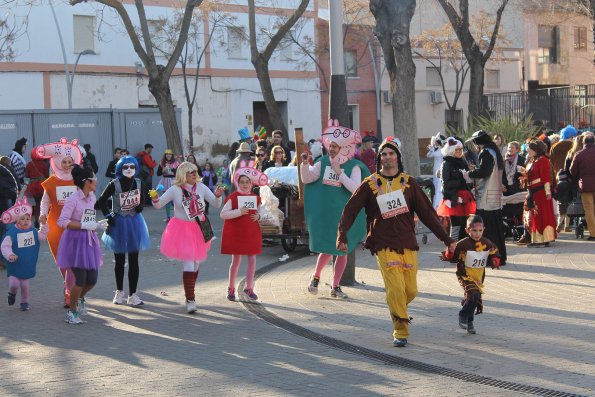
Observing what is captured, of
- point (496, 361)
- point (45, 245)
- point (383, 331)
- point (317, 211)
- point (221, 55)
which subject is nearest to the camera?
point (496, 361)

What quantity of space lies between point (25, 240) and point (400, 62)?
10193 millimetres

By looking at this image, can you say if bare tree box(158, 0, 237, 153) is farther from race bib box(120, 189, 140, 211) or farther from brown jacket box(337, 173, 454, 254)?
brown jacket box(337, 173, 454, 254)

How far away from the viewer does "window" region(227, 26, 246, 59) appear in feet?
161

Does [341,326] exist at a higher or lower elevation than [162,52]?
lower

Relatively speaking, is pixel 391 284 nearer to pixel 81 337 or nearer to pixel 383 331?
pixel 383 331

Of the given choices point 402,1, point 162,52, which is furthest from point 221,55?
point 402,1

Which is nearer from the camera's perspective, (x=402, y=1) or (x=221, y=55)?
(x=402, y=1)

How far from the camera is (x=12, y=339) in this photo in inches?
389

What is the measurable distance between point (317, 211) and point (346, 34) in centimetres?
4095

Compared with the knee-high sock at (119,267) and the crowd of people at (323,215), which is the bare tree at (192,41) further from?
the knee-high sock at (119,267)

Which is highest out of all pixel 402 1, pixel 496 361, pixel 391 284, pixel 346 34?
pixel 346 34

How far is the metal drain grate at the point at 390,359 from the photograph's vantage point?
7.32 meters

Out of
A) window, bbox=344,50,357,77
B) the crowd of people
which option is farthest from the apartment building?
the crowd of people

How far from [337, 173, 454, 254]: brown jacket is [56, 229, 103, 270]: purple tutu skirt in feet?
9.61
